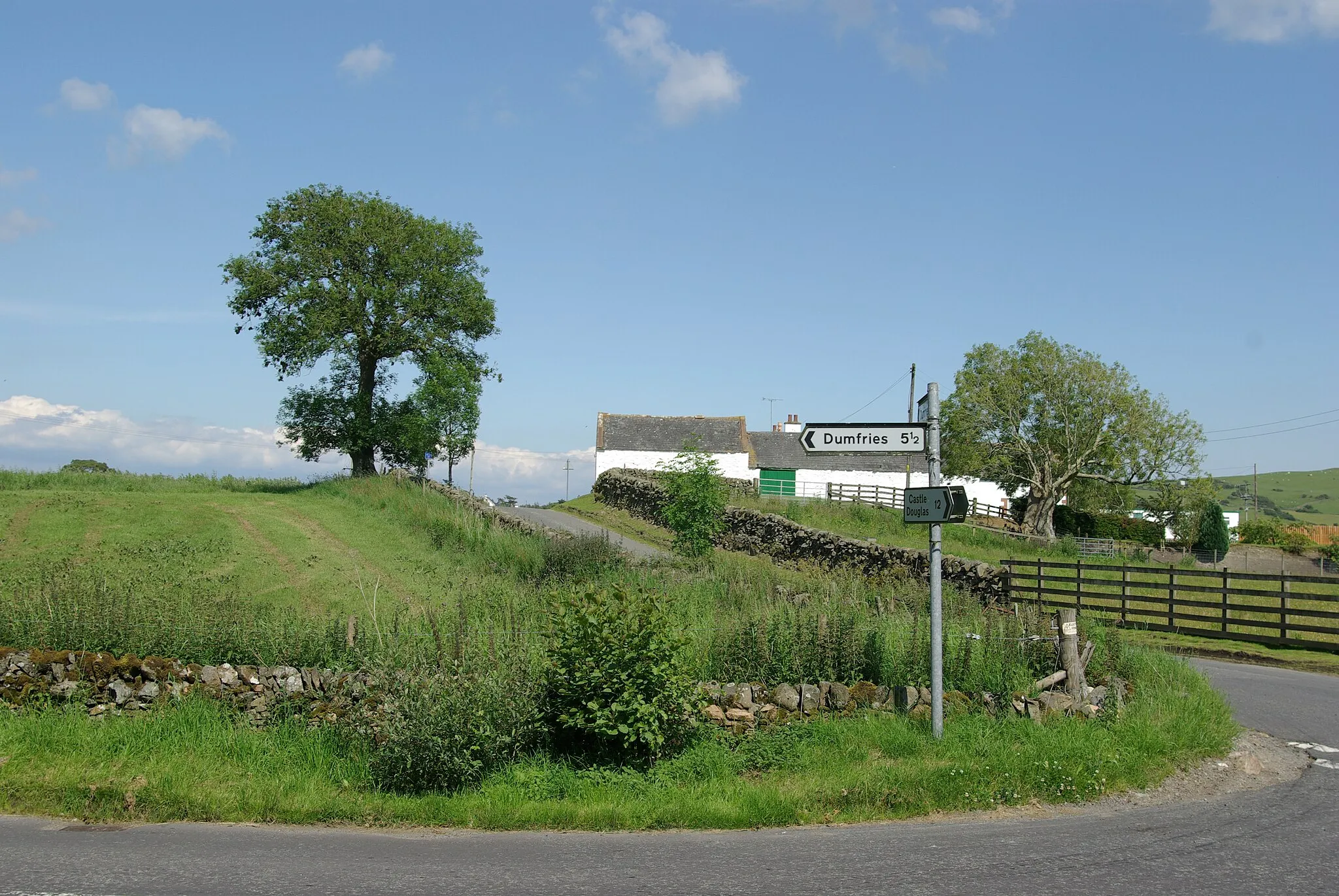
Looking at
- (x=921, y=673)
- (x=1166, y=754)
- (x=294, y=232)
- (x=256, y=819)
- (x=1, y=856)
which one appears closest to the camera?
(x=1, y=856)

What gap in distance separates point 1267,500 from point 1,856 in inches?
8344

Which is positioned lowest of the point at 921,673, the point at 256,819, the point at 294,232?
the point at 256,819

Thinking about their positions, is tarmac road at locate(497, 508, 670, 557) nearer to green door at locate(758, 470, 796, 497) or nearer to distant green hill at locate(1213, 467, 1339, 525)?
green door at locate(758, 470, 796, 497)

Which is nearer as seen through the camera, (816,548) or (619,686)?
(619,686)

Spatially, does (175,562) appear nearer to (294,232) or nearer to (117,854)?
(117,854)

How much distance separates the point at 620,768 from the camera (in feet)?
27.1

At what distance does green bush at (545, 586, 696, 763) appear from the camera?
8.14m

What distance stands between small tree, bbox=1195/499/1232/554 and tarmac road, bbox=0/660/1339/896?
50878 millimetres

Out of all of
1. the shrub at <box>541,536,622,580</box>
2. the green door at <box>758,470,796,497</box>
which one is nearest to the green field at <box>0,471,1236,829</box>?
the shrub at <box>541,536,622,580</box>

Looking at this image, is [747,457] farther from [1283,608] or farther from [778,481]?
[1283,608]

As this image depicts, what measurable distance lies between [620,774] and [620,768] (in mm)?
141

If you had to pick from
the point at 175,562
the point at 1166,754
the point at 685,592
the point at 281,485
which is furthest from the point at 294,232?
the point at 1166,754

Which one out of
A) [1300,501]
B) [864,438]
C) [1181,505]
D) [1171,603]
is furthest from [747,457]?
[1300,501]

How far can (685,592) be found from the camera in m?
15.1
